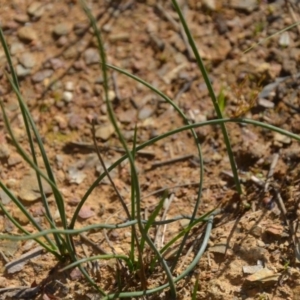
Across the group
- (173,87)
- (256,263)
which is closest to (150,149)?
(173,87)

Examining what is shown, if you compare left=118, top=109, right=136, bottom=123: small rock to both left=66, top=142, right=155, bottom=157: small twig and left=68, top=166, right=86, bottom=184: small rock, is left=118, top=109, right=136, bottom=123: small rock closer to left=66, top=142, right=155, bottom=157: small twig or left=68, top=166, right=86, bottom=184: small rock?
left=66, top=142, right=155, bottom=157: small twig

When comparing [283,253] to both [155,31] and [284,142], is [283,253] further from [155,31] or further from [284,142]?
[155,31]

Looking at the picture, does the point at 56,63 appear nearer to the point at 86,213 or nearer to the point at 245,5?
the point at 86,213

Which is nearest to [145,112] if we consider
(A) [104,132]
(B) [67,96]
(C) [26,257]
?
(A) [104,132]

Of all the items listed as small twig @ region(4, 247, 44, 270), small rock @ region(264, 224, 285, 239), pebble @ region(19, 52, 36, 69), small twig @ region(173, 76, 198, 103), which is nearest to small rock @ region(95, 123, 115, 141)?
small twig @ region(173, 76, 198, 103)

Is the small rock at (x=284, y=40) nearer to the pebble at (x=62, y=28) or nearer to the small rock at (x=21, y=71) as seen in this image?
the pebble at (x=62, y=28)

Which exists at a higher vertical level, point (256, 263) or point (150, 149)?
point (150, 149)
